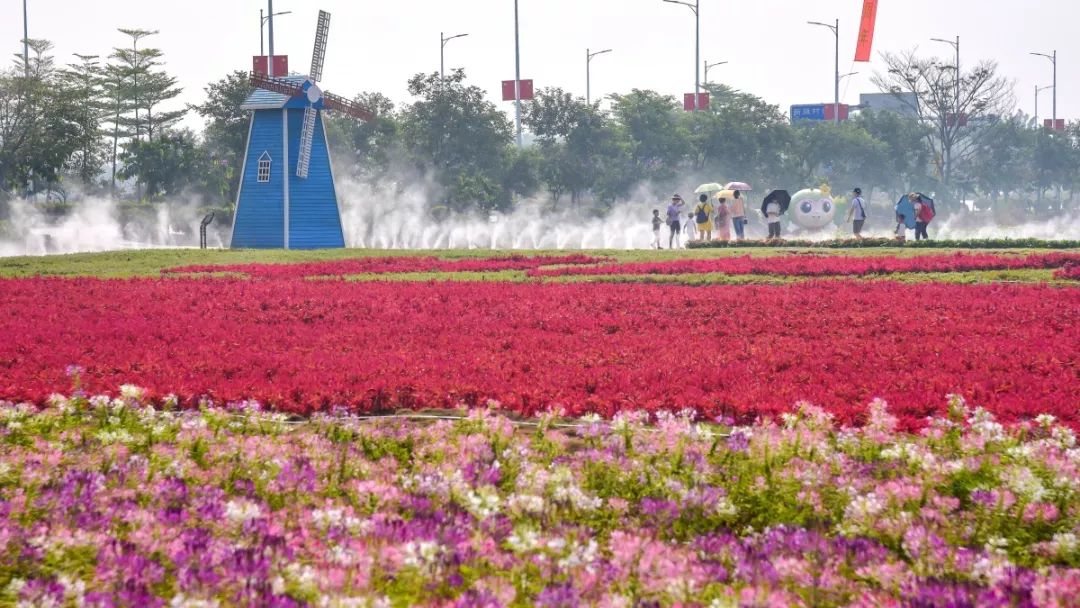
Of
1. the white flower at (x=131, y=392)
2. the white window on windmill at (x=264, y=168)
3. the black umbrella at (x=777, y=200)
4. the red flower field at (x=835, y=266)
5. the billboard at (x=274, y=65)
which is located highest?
the billboard at (x=274, y=65)

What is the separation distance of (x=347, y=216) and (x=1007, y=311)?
1980 inches

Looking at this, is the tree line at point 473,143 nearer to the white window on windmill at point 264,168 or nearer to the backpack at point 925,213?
the white window on windmill at point 264,168

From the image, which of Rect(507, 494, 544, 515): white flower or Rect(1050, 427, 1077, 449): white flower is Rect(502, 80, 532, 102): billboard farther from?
Rect(507, 494, 544, 515): white flower

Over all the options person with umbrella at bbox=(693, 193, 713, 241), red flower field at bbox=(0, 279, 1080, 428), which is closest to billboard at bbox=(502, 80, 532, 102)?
person with umbrella at bbox=(693, 193, 713, 241)

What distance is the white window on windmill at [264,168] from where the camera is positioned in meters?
40.7

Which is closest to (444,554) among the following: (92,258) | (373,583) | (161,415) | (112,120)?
(373,583)

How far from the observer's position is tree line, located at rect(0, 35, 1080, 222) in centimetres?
5875

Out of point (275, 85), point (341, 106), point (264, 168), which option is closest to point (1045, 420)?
point (264, 168)

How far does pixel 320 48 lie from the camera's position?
143 feet

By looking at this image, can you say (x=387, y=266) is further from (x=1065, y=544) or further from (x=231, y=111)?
(x=231, y=111)

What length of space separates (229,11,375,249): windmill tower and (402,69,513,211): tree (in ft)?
66.8

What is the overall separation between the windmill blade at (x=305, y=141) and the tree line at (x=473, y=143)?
46.0 feet

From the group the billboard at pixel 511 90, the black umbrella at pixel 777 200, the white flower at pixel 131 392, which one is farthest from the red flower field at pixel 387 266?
the billboard at pixel 511 90

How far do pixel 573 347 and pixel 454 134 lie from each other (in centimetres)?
5392
